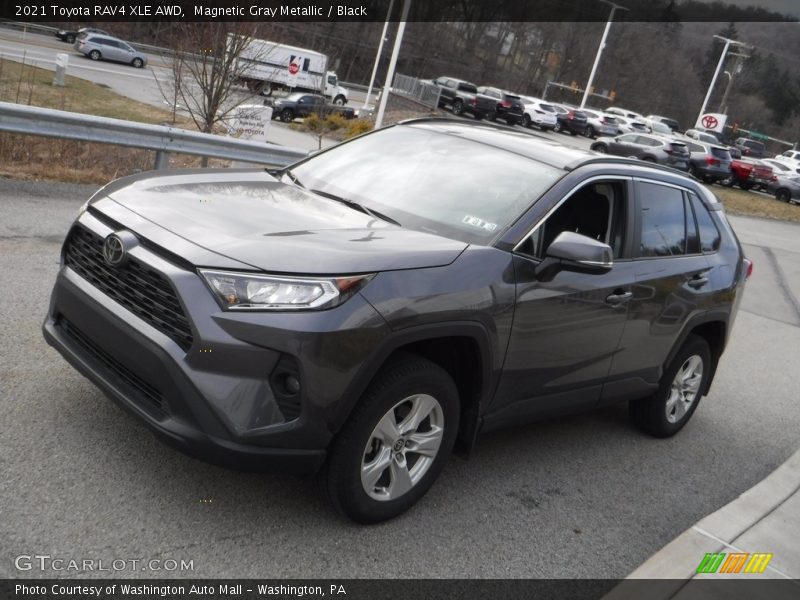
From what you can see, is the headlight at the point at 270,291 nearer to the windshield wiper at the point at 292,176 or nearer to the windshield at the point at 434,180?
the windshield at the point at 434,180

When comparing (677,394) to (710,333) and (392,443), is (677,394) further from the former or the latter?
(392,443)

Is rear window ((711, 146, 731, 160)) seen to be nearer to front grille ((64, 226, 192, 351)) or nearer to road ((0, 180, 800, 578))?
road ((0, 180, 800, 578))

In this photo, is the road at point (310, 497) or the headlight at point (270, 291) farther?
the road at point (310, 497)

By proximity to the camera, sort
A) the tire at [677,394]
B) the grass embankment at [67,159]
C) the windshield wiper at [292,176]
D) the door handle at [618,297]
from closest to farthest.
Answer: the door handle at [618,297] < the windshield wiper at [292,176] < the tire at [677,394] < the grass embankment at [67,159]

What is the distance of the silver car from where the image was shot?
48562 millimetres

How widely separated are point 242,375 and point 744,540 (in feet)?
9.82

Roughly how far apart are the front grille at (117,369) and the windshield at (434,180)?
1.53 metres

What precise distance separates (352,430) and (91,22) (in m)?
62.9

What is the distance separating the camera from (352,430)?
3469 mm

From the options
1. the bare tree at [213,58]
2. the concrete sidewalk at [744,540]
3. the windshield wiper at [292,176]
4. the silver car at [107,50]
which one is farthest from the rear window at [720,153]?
the windshield wiper at [292,176]

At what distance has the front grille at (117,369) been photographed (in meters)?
→ 3.40

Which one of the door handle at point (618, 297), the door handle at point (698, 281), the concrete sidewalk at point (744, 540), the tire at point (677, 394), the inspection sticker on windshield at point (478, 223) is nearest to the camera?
the concrete sidewalk at point (744, 540)

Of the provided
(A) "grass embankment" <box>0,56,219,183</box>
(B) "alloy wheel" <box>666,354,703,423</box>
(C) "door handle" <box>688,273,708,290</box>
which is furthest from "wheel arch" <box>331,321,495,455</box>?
(A) "grass embankment" <box>0,56,219,183</box>

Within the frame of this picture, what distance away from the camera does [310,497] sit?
3947mm
